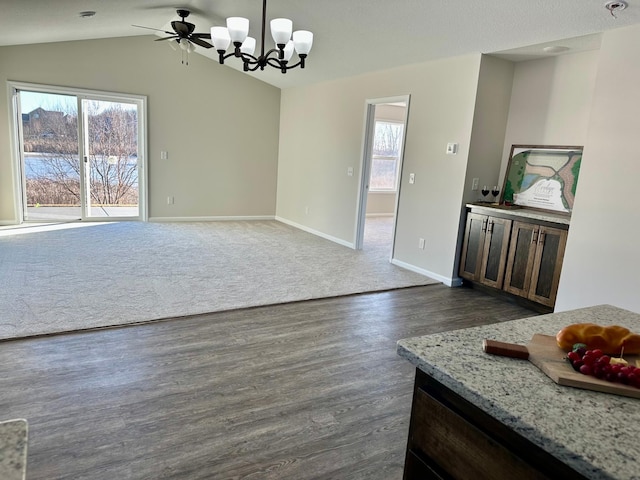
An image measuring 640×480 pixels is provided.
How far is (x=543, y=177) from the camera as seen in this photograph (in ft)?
14.5

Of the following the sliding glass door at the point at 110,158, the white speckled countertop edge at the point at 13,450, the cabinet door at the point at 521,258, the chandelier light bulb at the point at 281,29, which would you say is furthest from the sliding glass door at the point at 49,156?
the white speckled countertop edge at the point at 13,450

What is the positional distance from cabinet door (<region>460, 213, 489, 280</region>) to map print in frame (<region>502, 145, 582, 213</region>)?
0.42 meters

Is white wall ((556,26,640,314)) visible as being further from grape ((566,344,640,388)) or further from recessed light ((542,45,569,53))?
grape ((566,344,640,388))

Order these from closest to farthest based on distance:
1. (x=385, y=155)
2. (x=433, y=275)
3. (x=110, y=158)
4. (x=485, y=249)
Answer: (x=485, y=249) < (x=433, y=275) < (x=110, y=158) < (x=385, y=155)


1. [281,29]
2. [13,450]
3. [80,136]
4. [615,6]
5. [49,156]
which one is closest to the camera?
[13,450]

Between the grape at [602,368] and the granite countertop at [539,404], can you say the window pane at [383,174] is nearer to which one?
the granite countertop at [539,404]

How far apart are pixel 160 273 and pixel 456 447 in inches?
161

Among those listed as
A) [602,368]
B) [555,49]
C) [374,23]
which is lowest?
[602,368]

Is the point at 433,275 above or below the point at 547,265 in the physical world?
below

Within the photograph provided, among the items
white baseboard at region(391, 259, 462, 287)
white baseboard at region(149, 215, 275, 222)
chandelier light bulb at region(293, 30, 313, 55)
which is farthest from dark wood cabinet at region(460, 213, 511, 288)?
white baseboard at region(149, 215, 275, 222)

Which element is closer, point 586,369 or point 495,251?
point 586,369

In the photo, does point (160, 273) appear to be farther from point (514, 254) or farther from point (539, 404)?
point (539, 404)

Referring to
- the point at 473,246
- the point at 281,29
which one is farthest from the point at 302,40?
the point at 473,246

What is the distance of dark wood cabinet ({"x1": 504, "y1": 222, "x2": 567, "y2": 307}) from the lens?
3.88 metres
